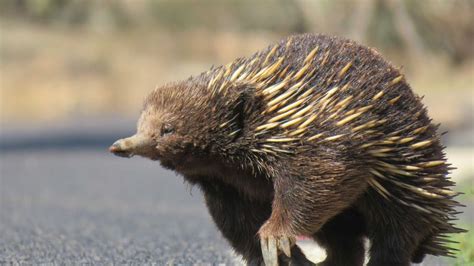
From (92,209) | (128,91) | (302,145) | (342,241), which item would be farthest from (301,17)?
(302,145)

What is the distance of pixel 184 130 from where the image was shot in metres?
4.93

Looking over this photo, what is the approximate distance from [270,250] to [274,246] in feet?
0.10

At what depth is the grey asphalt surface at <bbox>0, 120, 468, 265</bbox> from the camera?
255 inches

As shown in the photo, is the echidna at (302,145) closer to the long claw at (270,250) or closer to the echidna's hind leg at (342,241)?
the long claw at (270,250)

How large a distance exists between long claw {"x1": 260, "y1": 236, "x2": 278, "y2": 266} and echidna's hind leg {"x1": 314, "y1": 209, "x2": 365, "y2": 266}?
0.75 m

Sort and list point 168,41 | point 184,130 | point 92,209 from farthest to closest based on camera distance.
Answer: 1. point 168,41
2. point 92,209
3. point 184,130

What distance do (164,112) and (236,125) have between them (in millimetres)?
385

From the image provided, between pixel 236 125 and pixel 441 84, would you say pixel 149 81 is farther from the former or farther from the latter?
pixel 236 125

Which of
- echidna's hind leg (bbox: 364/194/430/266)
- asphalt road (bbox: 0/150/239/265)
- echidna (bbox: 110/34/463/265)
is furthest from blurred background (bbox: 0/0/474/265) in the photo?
echidna's hind leg (bbox: 364/194/430/266)

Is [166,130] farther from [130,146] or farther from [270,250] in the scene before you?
[270,250]

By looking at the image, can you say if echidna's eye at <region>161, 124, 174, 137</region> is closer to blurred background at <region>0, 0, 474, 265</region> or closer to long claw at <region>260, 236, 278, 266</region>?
long claw at <region>260, 236, 278, 266</region>

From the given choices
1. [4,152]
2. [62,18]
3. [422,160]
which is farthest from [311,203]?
[62,18]

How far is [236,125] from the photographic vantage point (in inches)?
195

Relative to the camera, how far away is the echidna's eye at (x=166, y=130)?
4930 mm
